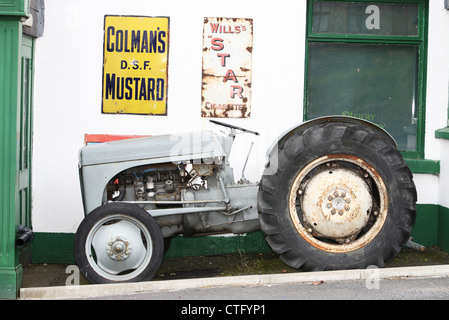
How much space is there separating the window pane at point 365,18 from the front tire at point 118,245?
10.9 ft

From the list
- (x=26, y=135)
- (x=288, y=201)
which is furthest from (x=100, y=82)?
(x=288, y=201)

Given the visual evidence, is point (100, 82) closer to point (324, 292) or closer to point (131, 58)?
point (131, 58)

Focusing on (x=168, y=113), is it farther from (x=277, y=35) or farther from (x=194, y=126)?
(x=277, y=35)

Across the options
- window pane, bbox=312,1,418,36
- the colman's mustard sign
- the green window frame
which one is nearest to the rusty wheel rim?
the green window frame

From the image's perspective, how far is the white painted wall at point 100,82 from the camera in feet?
26.5

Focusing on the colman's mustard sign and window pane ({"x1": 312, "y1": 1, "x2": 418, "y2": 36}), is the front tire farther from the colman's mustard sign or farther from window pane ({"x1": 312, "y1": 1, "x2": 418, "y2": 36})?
window pane ({"x1": 312, "y1": 1, "x2": 418, "y2": 36})

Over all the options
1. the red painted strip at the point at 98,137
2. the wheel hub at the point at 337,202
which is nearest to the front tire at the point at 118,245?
the wheel hub at the point at 337,202

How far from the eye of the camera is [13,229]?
6508 millimetres

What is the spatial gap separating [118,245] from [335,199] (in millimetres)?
2113

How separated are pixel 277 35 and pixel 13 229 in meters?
3.73

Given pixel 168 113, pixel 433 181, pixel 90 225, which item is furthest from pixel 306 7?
pixel 90 225

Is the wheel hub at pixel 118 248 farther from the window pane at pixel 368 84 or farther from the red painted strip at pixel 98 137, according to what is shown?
the window pane at pixel 368 84

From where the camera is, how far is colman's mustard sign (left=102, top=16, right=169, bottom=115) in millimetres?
8125

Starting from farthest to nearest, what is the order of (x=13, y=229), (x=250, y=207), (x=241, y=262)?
(x=241, y=262), (x=250, y=207), (x=13, y=229)
